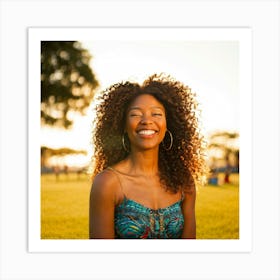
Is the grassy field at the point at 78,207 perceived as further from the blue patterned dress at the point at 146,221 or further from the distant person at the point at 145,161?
the blue patterned dress at the point at 146,221

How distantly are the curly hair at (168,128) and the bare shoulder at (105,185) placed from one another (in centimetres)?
15

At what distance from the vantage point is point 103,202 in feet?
8.02

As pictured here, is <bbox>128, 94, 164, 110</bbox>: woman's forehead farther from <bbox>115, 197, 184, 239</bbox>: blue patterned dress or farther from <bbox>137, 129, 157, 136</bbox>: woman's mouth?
<bbox>115, 197, 184, 239</bbox>: blue patterned dress

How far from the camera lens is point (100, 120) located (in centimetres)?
268

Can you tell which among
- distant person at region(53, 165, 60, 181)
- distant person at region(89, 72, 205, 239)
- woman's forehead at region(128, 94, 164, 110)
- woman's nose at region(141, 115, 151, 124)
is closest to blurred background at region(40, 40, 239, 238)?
distant person at region(53, 165, 60, 181)

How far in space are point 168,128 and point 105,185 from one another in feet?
1.83

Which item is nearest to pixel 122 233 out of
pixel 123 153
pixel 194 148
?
pixel 123 153

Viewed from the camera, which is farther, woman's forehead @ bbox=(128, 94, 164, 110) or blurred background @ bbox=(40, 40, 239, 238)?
blurred background @ bbox=(40, 40, 239, 238)

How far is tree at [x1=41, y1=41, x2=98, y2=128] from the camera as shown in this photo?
2811 mm

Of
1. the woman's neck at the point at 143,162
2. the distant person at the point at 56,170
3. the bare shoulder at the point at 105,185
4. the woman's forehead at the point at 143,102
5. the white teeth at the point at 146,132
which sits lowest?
the bare shoulder at the point at 105,185

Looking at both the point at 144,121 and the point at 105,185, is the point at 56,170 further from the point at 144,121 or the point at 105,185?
the point at 144,121

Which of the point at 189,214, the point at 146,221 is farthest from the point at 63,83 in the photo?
the point at 189,214
